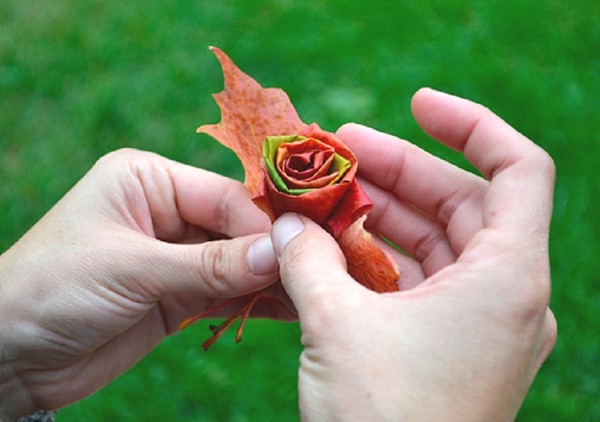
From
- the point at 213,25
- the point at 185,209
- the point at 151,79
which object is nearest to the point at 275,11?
the point at 213,25

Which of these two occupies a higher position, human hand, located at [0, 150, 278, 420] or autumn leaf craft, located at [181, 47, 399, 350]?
autumn leaf craft, located at [181, 47, 399, 350]

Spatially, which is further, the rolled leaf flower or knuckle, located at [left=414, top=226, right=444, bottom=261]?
knuckle, located at [left=414, top=226, right=444, bottom=261]

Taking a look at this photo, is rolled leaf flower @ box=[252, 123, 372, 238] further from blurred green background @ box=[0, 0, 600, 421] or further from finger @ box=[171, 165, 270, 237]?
blurred green background @ box=[0, 0, 600, 421]

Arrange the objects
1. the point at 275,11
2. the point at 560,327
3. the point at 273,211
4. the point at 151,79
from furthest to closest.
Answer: the point at 275,11 → the point at 151,79 → the point at 560,327 → the point at 273,211

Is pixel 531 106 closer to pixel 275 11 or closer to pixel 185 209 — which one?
pixel 275 11

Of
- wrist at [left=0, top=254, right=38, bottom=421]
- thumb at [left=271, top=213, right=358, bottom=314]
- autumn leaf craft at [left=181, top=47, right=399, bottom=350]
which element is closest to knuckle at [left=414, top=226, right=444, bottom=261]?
autumn leaf craft at [left=181, top=47, right=399, bottom=350]

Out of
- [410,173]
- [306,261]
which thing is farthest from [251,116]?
[306,261]

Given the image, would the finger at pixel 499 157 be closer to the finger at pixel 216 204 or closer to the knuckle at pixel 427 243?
the knuckle at pixel 427 243

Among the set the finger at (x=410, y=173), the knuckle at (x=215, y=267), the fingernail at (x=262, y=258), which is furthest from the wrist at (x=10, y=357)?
the finger at (x=410, y=173)

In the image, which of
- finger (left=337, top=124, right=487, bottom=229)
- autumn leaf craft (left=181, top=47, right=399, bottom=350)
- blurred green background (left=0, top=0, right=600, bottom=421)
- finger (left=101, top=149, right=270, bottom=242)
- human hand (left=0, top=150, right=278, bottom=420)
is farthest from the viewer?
blurred green background (left=0, top=0, right=600, bottom=421)
